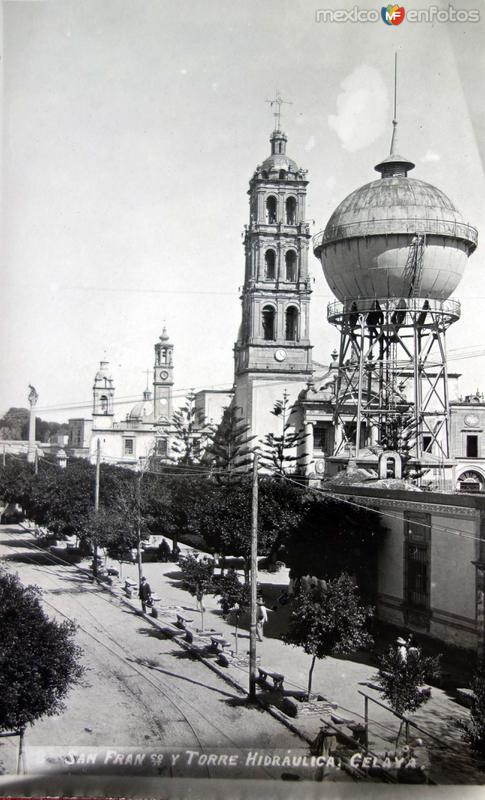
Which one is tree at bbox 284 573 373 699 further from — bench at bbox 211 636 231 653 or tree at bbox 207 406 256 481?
tree at bbox 207 406 256 481

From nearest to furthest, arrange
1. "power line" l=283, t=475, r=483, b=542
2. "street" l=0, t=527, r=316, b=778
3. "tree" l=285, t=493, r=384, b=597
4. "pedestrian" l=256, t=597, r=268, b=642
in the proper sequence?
"street" l=0, t=527, r=316, b=778 < "power line" l=283, t=475, r=483, b=542 < "pedestrian" l=256, t=597, r=268, b=642 < "tree" l=285, t=493, r=384, b=597

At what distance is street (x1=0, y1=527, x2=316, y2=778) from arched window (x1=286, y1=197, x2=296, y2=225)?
2703 centimetres

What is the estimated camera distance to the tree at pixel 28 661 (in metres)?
10.8

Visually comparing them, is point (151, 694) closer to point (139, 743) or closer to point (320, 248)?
point (139, 743)

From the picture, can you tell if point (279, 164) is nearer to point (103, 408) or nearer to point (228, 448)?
point (228, 448)

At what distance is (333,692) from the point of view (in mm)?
15000

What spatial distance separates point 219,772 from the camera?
11.3m

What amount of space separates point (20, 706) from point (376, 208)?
18993mm

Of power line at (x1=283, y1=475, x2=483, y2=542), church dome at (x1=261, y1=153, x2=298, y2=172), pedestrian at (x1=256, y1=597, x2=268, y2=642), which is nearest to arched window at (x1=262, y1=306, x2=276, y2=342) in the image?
church dome at (x1=261, y1=153, x2=298, y2=172)

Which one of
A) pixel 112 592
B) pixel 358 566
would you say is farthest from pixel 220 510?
pixel 358 566

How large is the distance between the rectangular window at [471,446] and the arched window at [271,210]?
53.1 ft

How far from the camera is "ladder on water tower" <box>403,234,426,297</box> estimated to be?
2434cm

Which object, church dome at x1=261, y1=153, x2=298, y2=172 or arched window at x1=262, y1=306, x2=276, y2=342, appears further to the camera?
arched window at x1=262, y1=306, x2=276, y2=342

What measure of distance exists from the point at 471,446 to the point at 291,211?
16.4 m
